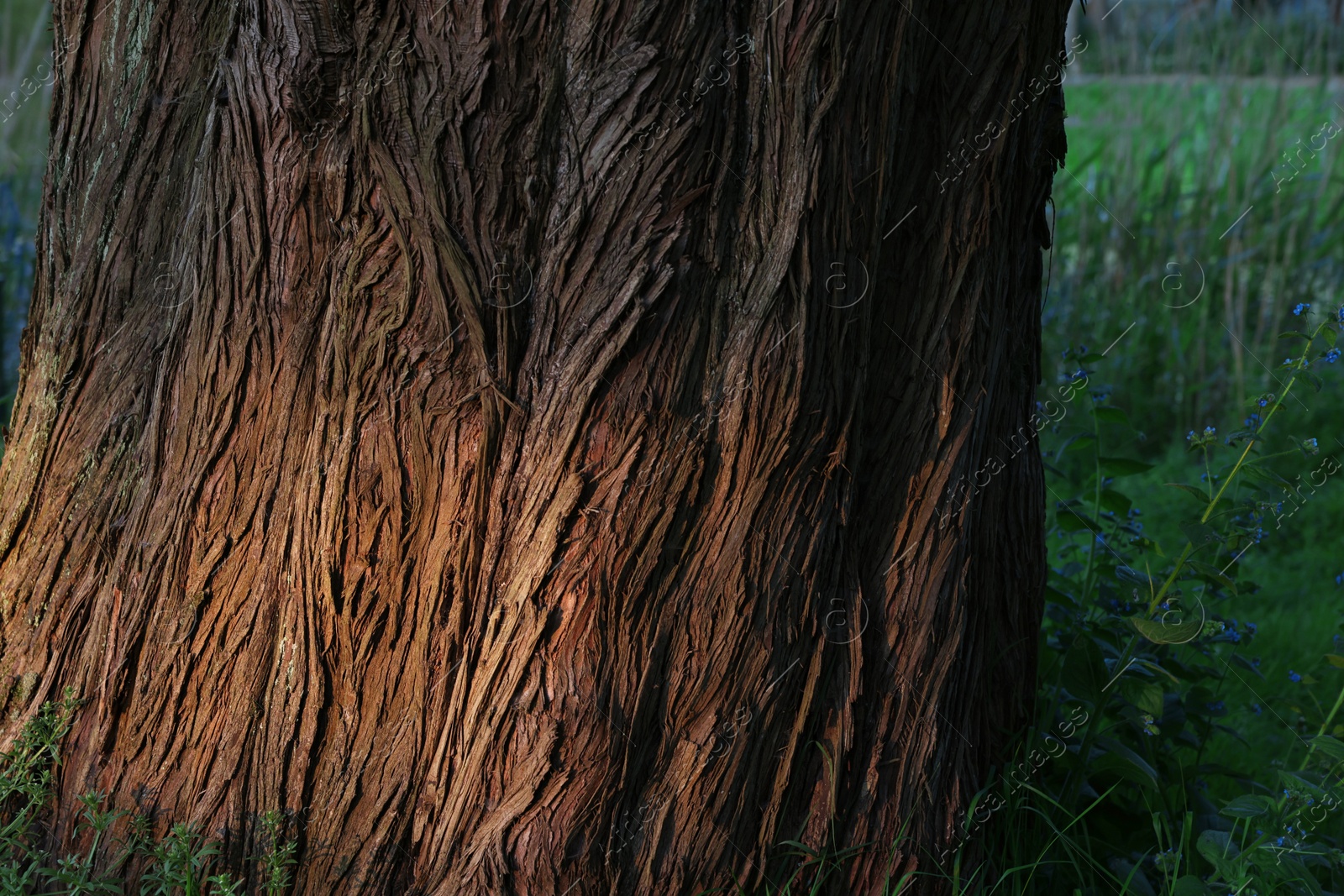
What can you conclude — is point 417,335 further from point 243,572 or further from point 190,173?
point 190,173

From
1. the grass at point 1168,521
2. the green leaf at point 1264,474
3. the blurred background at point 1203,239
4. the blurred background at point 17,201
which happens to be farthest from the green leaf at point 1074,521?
the blurred background at point 17,201

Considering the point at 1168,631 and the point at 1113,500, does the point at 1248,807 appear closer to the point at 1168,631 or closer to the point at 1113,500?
→ the point at 1168,631

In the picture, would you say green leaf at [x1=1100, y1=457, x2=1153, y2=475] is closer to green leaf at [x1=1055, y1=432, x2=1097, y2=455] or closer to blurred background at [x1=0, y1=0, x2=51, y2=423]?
green leaf at [x1=1055, y1=432, x2=1097, y2=455]

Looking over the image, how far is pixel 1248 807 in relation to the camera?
6.84 feet

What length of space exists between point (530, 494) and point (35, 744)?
113cm

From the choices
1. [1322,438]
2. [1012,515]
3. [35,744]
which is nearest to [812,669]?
[1012,515]

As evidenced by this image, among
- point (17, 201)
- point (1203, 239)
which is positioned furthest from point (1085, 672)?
point (17, 201)

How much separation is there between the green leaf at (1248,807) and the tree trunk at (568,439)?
509 millimetres

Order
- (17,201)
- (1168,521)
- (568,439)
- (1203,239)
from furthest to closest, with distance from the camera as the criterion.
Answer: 1. (17,201)
2. (1203,239)
3. (1168,521)
4. (568,439)

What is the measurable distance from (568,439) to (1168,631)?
4.03 feet

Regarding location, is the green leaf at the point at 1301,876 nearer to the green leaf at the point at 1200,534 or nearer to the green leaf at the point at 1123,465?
the green leaf at the point at 1200,534

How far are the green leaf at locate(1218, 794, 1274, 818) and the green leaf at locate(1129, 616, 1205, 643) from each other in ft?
1.12

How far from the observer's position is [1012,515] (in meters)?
2.22

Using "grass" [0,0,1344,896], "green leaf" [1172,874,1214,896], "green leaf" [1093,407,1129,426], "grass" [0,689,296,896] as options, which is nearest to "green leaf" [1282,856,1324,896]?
"grass" [0,0,1344,896]
